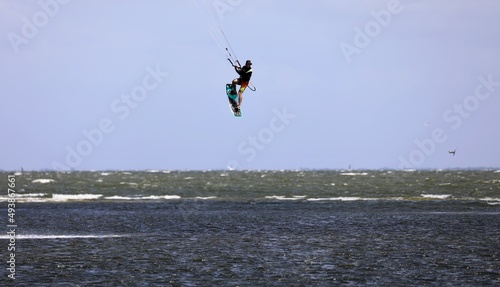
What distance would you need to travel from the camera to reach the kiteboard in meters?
34.8

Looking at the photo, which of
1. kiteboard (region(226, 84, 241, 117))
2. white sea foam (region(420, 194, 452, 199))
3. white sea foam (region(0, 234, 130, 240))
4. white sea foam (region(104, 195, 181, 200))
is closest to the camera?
kiteboard (region(226, 84, 241, 117))

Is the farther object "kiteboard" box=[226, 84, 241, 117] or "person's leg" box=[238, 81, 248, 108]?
"kiteboard" box=[226, 84, 241, 117]

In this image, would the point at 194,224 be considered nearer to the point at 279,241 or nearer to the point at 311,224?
the point at 311,224

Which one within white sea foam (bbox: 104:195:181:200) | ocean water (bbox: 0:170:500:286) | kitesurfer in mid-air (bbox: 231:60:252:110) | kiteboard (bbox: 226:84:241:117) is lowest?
ocean water (bbox: 0:170:500:286)

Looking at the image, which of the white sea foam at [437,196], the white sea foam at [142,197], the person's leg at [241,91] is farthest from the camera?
the white sea foam at [142,197]

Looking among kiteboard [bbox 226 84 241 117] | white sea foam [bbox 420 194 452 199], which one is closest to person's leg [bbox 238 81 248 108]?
kiteboard [bbox 226 84 241 117]

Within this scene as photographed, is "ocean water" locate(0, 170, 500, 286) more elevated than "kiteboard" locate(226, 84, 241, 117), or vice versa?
"kiteboard" locate(226, 84, 241, 117)

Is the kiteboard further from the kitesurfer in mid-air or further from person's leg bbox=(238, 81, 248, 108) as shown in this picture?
the kitesurfer in mid-air

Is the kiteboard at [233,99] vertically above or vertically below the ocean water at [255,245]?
above

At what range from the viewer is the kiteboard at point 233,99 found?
1372 inches

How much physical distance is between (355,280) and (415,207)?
41.6 metres

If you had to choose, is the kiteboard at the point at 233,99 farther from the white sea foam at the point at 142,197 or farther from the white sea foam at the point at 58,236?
the white sea foam at the point at 142,197

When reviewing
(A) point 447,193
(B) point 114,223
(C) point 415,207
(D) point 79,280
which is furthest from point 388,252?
(A) point 447,193

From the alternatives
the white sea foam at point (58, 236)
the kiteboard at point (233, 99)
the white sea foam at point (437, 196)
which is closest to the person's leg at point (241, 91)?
the kiteboard at point (233, 99)
